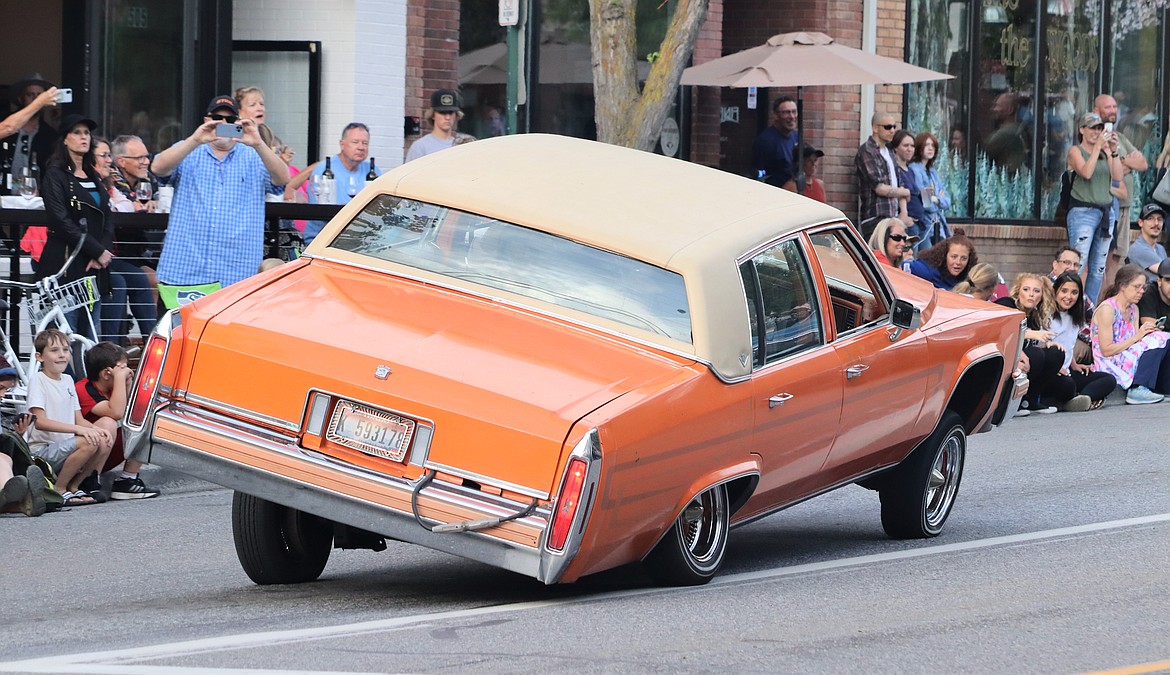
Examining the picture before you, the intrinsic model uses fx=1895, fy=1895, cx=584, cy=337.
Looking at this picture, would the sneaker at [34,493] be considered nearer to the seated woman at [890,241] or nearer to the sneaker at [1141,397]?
the seated woman at [890,241]

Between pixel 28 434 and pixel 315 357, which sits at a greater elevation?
pixel 315 357

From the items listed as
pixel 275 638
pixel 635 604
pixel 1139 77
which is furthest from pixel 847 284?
pixel 1139 77

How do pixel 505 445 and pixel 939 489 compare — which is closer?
pixel 505 445

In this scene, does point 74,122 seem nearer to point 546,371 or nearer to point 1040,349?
point 546,371

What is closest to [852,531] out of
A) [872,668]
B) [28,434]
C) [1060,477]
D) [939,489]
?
[939,489]

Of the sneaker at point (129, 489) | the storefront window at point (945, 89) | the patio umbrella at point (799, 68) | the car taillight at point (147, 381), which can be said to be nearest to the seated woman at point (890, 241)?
the patio umbrella at point (799, 68)

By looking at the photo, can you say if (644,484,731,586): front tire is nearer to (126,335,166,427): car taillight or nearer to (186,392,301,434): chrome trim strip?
(186,392,301,434): chrome trim strip

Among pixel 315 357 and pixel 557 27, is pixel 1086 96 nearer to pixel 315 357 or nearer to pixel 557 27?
pixel 557 27

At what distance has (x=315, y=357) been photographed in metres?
6.91

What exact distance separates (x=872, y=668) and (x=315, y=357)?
7.47 ft

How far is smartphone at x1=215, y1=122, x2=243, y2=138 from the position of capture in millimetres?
12406

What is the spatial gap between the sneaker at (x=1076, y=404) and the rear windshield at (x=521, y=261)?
951cm

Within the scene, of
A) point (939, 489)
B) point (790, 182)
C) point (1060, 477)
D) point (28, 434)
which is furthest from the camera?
point (790, 182)

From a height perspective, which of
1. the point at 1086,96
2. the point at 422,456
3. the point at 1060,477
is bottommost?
the point at 1060,477
